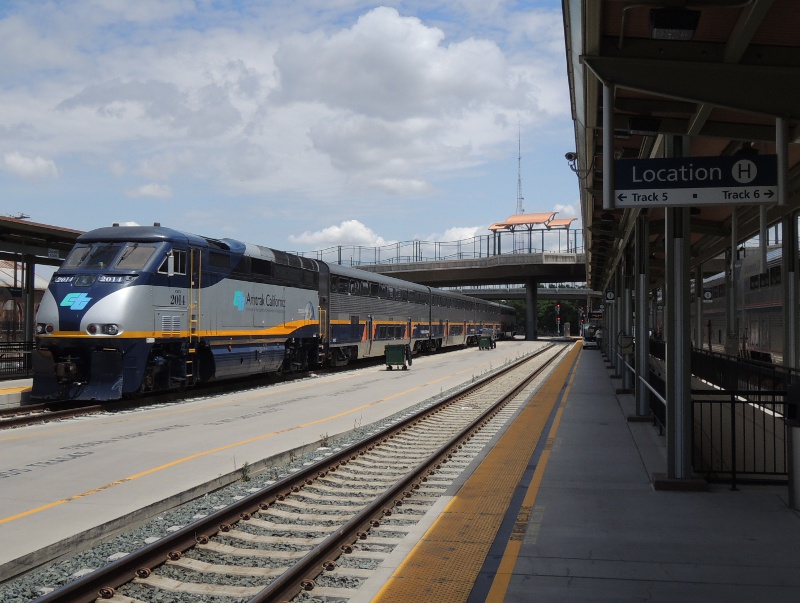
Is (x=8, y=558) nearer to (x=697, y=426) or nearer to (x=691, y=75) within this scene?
(x=691, y=75)

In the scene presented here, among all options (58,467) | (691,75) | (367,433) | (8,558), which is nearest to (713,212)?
(367,433)

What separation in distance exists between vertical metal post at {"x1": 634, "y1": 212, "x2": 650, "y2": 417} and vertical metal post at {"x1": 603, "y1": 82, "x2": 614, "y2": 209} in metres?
6.82

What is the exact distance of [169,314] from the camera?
16703 mm

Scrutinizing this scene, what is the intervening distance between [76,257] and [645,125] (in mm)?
12844

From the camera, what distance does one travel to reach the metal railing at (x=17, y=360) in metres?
21.8

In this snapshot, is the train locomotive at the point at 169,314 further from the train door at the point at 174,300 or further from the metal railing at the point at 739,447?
the metal railing at the point at 739,447

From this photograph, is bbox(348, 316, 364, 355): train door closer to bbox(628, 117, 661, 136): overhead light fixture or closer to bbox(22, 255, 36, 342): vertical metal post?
bbox(22, 255, 36, 342): vertical metal post

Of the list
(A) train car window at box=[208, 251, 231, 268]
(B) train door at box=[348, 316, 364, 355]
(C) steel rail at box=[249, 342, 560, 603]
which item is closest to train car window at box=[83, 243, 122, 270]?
(A) train car window at box=[208, 251, 231, 268]

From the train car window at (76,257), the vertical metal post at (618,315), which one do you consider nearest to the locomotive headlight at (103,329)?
the train car window at (76,257)

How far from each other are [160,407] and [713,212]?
42.0ft

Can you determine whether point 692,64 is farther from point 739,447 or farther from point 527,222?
point 527,222

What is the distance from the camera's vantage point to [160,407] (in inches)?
650

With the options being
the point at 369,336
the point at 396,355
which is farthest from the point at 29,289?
the point at 396,355

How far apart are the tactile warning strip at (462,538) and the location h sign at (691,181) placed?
135 inches
